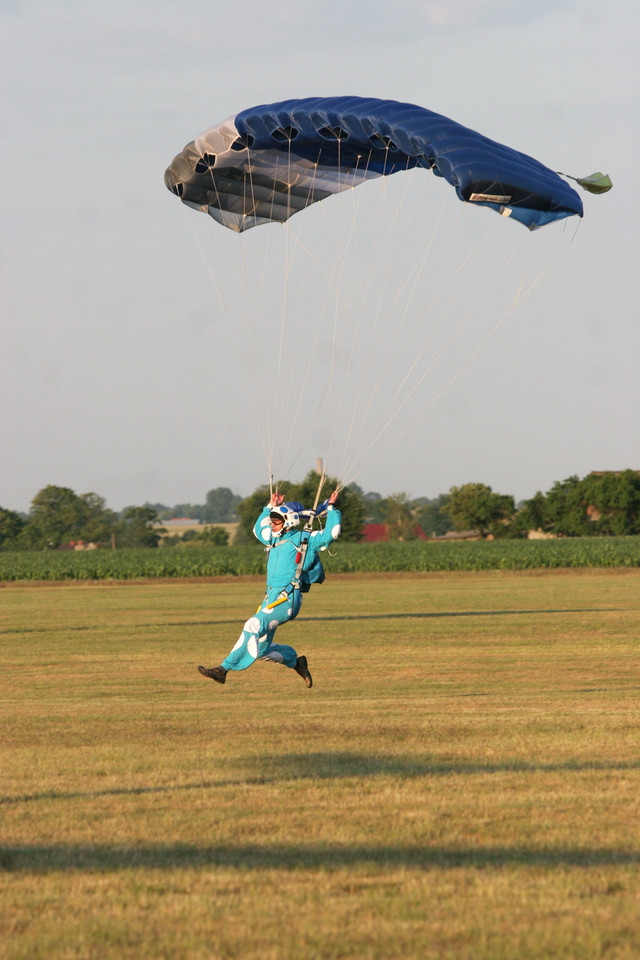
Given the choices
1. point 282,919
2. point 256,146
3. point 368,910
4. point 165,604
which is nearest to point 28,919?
point 282,919

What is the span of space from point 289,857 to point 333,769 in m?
2.33

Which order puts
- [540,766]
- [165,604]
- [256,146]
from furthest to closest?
[165,604]
[256,146]
[540,766]

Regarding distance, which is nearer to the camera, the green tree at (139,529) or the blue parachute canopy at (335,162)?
the blue parachute canopy at (335,162)

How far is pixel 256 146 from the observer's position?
41.3ft

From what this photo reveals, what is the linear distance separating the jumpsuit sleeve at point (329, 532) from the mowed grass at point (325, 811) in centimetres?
175

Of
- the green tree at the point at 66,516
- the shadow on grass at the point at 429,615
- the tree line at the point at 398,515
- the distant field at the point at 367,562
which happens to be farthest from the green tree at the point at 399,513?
the shadow on grass at the point at 429,615

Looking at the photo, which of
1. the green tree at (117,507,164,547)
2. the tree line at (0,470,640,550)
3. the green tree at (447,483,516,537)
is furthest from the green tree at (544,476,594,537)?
the green tree at (117,507,164,547)

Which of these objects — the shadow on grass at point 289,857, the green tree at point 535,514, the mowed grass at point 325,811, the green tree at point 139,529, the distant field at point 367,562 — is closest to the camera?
the mowed grass at point 325,811

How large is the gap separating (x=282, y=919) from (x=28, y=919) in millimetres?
1149

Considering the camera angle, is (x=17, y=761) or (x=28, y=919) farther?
(x=17, y=761)

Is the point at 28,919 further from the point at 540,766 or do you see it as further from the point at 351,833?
the point at 540,766

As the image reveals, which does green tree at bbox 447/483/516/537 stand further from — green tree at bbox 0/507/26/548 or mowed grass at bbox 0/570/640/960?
mowed grass at bbox 0/570/640/960

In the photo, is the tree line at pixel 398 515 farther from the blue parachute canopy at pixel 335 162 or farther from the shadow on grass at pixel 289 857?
the shadow on grass at pixel 289 857

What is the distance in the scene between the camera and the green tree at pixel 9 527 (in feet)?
390
